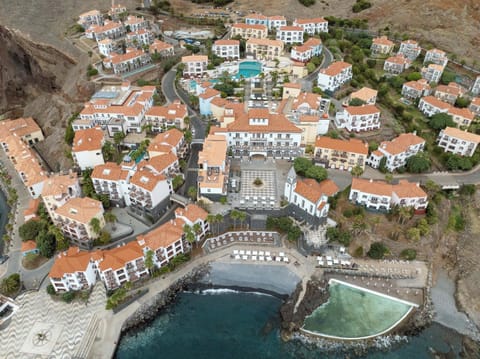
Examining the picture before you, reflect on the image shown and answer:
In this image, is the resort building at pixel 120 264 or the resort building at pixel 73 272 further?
the resort building at pixel 120 264

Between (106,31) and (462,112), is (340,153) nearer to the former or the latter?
(462,112)

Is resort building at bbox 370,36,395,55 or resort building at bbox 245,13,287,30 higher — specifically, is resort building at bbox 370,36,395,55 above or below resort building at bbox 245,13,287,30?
below

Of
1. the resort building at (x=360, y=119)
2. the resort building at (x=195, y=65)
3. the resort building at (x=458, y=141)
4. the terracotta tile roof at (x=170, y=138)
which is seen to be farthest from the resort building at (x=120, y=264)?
the resort building at (x=458, y=141)

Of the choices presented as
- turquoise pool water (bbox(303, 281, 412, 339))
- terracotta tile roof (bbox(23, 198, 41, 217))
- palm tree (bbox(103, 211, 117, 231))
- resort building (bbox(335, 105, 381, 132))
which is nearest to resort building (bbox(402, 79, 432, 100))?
resort building (bbox(335, 105, 381, 132))

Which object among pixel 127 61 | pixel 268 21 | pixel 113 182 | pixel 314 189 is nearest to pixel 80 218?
pixel 113 182

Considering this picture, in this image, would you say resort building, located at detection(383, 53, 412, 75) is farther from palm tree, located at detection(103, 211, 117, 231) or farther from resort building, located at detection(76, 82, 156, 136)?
palm tree, located at detection(103, 211, 117, 231)

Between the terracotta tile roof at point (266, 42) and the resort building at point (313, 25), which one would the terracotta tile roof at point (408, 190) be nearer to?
the terracotta tile roof at point (266, 42)

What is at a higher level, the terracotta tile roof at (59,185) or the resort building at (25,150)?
the terracotta tile roof at (59,185)
